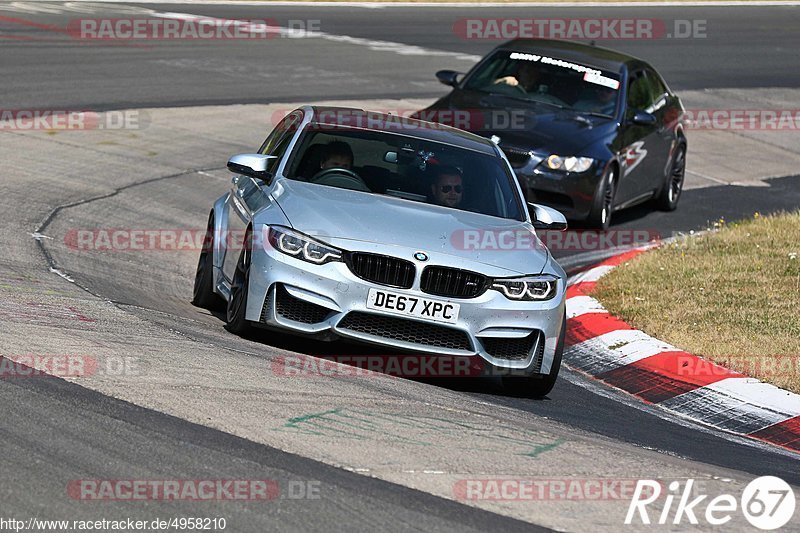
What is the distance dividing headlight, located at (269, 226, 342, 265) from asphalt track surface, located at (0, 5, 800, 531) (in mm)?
710

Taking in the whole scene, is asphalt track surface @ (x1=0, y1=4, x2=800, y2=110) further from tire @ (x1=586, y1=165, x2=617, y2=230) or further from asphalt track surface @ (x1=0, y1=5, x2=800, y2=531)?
tire @ (x1=586, y1=165, x2=617, y2=230)

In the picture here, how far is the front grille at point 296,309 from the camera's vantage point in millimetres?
7766

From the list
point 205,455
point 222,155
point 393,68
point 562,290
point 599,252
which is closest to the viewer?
point 205,455

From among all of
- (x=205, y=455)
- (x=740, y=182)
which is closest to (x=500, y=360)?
(x=205, y=455)

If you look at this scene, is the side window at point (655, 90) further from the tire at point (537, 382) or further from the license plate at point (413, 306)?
the license plate at point (413, 306)

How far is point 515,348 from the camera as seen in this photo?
26.3ft

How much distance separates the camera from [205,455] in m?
5.48

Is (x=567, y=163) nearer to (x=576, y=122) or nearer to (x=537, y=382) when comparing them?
(x=576, y=122)

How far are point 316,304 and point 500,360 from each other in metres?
1.13

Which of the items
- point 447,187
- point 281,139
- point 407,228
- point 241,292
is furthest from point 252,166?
point 407,228

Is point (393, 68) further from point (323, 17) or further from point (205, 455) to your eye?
point (205, 455)

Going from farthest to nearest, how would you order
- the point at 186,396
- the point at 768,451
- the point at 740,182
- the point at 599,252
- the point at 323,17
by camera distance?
the point at 323,17 → the point at 740,182 → the point at 599,252 → the point at 768,451 → the point at 186,396

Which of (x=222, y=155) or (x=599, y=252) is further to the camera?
(x=222, y=155)

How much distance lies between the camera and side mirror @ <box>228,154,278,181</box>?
888 cm
